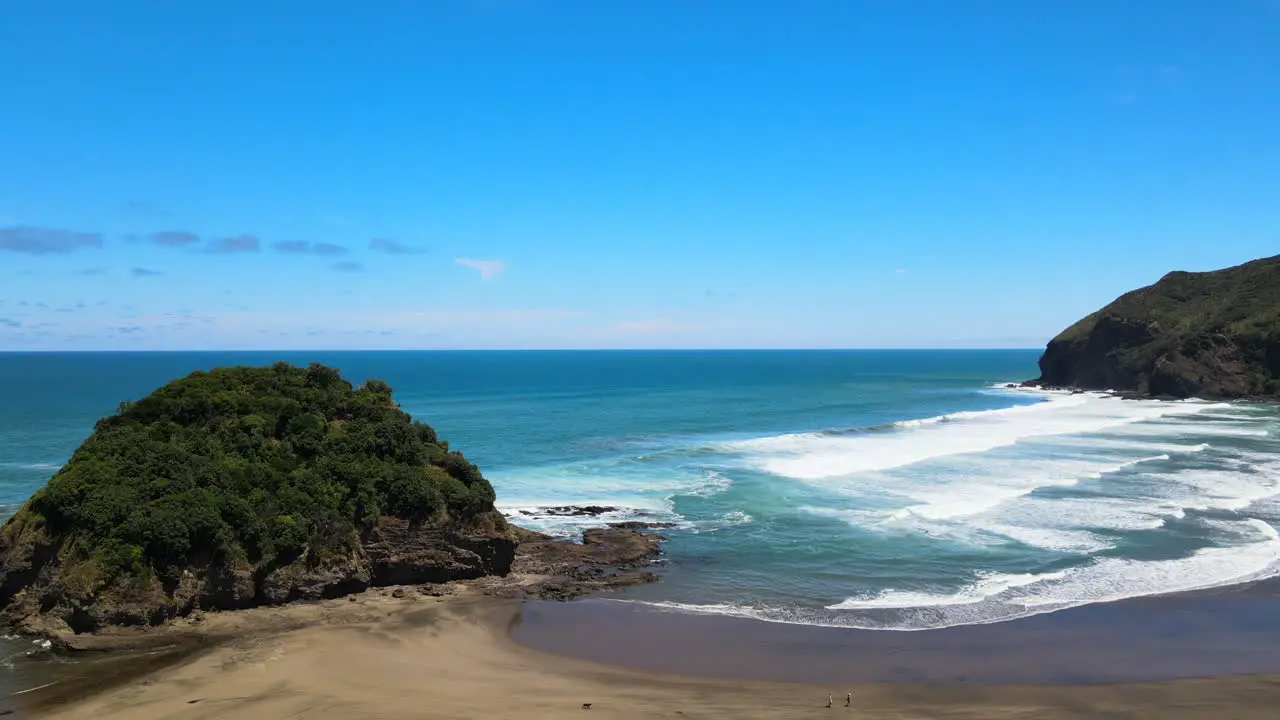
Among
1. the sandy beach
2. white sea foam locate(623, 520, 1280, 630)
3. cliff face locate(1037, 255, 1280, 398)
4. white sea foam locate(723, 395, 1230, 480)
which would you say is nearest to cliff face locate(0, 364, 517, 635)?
the sandy beach

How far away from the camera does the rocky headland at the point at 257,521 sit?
915 inches

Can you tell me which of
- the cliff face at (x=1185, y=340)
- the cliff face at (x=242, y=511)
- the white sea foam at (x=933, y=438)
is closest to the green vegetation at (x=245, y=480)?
the cliff face at (x=242, y=511)

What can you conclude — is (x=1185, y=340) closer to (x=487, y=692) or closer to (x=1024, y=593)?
(x=1024, y=593)

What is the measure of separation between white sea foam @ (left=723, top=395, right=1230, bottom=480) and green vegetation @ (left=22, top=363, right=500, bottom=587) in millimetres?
26987

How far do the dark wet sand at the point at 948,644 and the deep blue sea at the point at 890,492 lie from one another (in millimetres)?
1217

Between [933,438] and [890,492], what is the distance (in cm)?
2498

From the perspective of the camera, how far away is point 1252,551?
3253 cm

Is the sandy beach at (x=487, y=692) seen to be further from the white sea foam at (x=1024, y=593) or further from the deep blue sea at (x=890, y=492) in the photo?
the deep blue sea at (x=890, y=492)

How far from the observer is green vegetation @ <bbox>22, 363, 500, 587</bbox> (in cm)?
2366

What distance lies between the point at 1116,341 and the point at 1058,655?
377ft

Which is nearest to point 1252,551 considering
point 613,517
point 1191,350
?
point 613,517

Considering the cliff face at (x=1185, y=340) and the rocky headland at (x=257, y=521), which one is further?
the cliff face at (x=1185, y=340)

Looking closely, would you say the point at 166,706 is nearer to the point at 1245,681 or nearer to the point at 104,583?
the point at 104,583

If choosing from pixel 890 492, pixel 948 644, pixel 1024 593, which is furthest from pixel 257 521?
pixel 890 492
